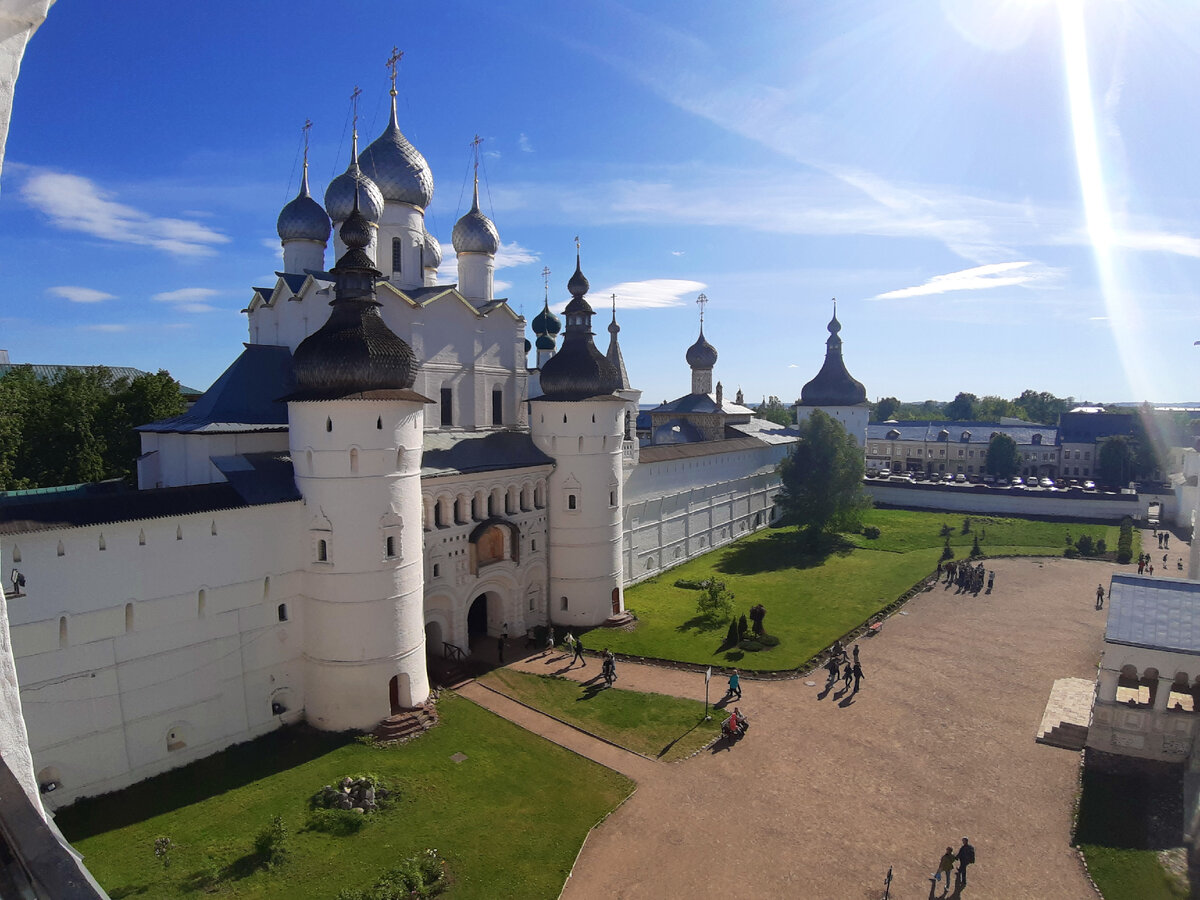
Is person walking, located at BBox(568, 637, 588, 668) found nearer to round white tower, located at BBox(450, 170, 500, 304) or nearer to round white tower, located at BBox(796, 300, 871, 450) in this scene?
round white tower, located at BBox(450, 170, 500, 304)

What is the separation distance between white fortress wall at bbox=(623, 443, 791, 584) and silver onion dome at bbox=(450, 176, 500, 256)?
10744 mm

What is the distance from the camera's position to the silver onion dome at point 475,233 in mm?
25922

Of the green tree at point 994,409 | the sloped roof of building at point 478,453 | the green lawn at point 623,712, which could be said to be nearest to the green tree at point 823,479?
the sloped roof of building at point 478,453

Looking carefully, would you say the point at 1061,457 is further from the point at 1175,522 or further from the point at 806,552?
the point at 806,552

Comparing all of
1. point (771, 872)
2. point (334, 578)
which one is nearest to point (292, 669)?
point (334, 578)

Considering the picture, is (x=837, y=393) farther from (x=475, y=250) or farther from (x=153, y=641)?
(x=153, y=641)

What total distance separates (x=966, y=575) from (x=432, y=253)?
85.6ft

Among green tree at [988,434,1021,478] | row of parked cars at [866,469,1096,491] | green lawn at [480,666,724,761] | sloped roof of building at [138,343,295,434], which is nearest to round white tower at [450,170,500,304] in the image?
sloped roof of building at [138,343,295,434]

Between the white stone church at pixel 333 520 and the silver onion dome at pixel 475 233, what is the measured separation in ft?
0.24

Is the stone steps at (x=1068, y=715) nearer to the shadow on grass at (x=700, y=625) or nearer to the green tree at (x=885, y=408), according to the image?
the shadow on grass at (x=700, y=625)

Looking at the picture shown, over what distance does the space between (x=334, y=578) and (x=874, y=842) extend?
42.4 feet

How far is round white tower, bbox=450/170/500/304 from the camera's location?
25938mm

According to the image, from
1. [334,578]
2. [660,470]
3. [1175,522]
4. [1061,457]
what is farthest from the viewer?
[1061,457]

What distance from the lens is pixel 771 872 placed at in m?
12.2
